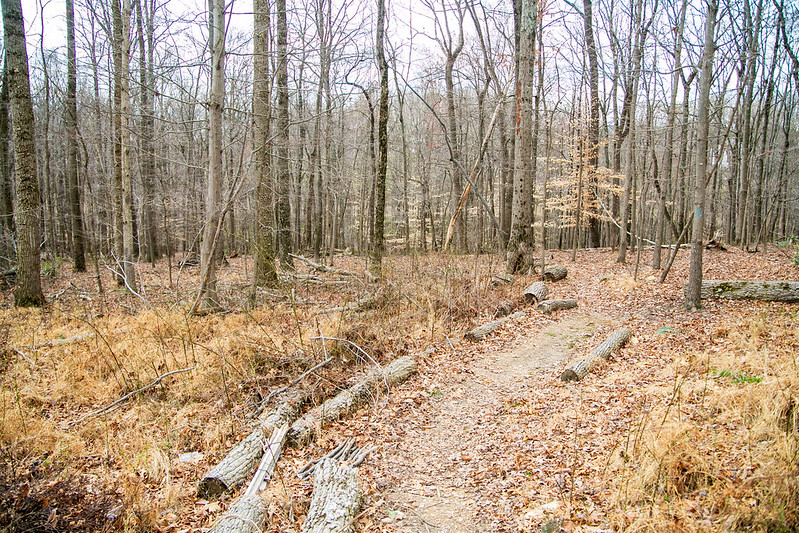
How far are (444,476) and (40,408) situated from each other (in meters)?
4.62

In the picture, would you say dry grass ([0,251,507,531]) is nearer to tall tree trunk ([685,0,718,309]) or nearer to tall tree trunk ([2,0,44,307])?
tall tree trunk ([2,0,44,307])

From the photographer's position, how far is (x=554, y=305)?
859cm

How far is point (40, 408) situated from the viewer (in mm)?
4512

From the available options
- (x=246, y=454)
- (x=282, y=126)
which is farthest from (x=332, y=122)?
(x=246, y=454)

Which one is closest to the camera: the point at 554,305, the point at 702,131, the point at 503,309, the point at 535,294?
the point at 702,131

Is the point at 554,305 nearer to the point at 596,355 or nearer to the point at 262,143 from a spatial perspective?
the point at 596,355

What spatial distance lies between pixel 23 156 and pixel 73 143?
21.2 feet

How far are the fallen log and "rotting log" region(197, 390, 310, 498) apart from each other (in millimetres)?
111

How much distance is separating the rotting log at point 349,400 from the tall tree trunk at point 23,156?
23.4 ft

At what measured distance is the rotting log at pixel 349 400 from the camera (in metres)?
4.14

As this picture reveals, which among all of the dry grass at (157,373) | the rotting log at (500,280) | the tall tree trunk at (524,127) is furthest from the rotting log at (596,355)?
the tall tree trunk at (524,127)

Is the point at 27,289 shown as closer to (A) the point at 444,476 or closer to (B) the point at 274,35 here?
(B) the point at 274,35

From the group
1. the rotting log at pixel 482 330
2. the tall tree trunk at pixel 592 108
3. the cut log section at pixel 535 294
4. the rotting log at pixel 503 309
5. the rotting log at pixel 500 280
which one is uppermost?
the tall tree trunk at pixel 592 108

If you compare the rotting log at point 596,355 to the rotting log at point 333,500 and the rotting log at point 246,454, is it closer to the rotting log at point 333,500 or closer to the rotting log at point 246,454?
the rotting log at point 333,500
